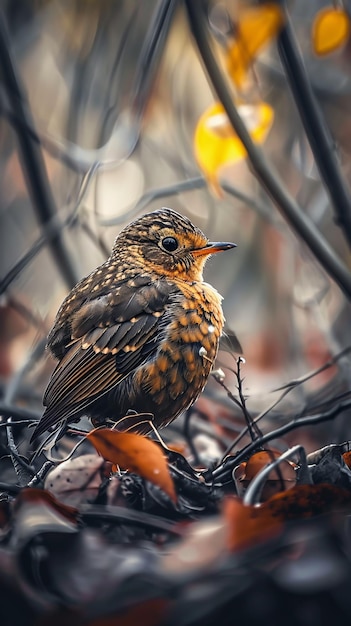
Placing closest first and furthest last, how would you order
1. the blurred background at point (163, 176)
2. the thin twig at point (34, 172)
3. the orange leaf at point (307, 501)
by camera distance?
1. the orange leaf at point (307, 501)
2. the thin twig at point (34, 172)
3. the blurred background at point (163, 176)

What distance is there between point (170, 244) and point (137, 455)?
36.5 inches

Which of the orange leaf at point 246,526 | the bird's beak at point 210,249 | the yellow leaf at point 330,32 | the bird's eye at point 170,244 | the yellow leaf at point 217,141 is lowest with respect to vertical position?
the orange leaf at point 246,526

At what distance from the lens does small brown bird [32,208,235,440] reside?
215 centimetres

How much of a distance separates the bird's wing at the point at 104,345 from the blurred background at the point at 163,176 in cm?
88

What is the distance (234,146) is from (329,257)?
489mm

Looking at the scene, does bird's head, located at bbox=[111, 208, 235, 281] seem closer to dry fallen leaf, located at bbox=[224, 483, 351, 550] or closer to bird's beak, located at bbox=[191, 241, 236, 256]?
bird's beak, located at bbox=[191, 241, 236, 256]

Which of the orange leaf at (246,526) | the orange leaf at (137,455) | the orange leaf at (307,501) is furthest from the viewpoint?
the orange leaf at (137,455)

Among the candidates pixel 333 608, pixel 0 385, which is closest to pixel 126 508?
pixel 333 608

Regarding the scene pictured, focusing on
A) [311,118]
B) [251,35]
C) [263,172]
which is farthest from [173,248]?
[251,35]

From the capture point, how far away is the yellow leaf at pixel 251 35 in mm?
2467

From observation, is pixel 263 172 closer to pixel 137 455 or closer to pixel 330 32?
pixel 330 32

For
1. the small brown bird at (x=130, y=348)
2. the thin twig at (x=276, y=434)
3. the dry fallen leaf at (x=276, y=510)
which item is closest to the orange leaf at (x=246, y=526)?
the dry fallen leaf at (x=276, y=510)

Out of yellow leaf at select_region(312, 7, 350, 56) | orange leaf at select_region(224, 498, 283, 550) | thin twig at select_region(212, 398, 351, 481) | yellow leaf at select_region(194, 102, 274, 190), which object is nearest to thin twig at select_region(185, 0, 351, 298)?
yellow leaf at select_region(194, 102, 274, 190)

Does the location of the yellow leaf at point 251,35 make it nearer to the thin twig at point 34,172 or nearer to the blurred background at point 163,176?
the blurred background at point 163,176
